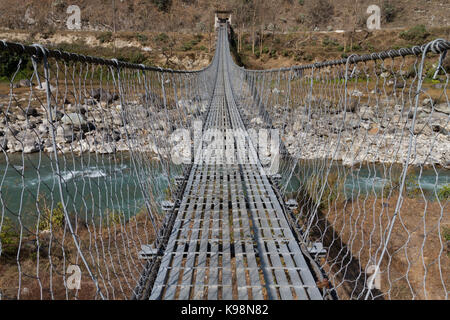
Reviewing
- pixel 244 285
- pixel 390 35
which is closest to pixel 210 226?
pixel 244 285

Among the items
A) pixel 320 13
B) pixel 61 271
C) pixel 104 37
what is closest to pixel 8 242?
pixel 61 271

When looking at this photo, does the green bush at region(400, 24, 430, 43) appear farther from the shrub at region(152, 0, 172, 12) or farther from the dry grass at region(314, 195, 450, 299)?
the shrub at region(152, 0, 172, 12)

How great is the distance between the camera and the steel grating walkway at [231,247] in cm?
133

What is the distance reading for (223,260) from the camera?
5.01ft

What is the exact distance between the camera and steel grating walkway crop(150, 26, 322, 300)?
1.33 meters

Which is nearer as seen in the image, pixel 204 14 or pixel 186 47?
pixel 186 47

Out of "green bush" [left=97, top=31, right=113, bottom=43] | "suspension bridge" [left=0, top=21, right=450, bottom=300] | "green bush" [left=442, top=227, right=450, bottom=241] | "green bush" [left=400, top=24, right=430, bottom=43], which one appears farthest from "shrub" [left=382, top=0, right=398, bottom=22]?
"green bush" [left=442, top=227, right=450, bottom=241]

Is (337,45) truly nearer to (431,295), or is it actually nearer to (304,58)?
Answer: (304,58)

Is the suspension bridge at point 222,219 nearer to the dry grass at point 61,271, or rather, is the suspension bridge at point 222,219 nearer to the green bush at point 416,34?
the dry grass at point 61,271

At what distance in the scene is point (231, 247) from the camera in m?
1.67

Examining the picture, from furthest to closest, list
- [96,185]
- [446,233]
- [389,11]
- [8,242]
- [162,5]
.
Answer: [162,5], [389,11], [96,185], [446,233], [8,242]

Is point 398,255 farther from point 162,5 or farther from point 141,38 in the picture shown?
point 162,5

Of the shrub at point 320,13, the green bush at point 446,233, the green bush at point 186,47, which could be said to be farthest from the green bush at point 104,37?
the green bush at point 446,233

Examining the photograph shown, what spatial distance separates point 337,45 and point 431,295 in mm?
20098
